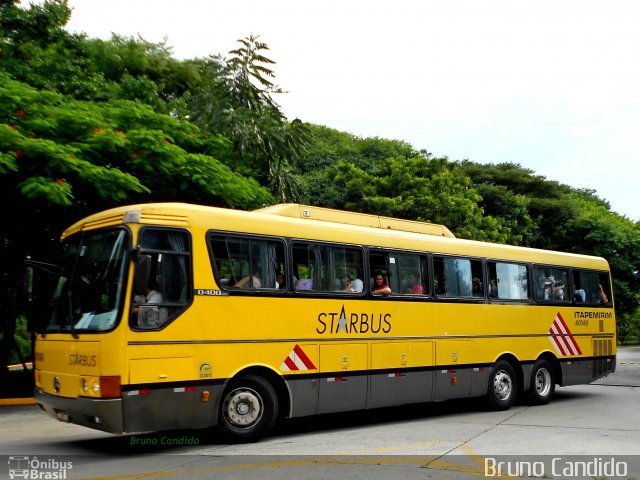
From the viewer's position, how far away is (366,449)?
9.16m

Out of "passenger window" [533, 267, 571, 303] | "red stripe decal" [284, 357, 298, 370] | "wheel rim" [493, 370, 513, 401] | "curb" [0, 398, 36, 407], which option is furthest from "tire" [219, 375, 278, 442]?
"curb" [0, 398, 36, 407]

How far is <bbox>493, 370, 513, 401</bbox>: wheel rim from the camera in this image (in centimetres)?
1371

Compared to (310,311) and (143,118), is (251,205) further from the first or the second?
(310,311)

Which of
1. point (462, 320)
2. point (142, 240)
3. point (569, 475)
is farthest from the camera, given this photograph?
point (462, 320)

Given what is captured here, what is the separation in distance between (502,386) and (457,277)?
2390 mm

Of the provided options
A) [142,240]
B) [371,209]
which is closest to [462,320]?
[142,240]

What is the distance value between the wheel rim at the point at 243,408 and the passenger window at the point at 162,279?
1437 mm

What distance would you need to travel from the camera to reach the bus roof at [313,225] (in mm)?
9266

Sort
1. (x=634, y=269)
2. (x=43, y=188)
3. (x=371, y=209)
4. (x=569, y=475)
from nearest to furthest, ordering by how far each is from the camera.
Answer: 1. (x=569, y=475)
2. (x=43, y=188)
3. (x=371, y=209)
4. (x=634, y=269)

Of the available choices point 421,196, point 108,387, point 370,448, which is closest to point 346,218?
point 370,448

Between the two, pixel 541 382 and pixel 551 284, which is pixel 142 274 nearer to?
pixel 541 382

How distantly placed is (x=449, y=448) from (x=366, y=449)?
1.04 meters

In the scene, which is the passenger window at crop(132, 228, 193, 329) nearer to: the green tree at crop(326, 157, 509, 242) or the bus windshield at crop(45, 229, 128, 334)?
the bus windshield at crop(45, 229, 128, 334)
